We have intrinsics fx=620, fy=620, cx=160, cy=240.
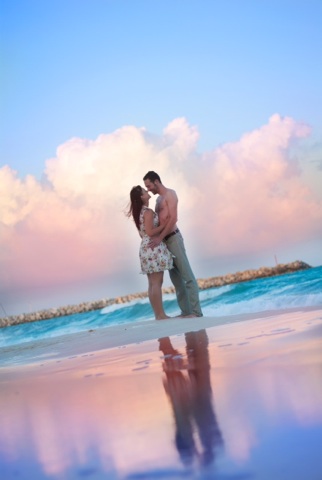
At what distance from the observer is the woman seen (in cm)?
642

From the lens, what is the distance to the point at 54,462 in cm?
95

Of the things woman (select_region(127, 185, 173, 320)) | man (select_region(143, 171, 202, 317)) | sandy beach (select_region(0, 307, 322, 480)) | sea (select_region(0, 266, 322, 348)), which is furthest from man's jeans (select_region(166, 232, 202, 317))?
sandy beach (select_region(0, 307, 322, 480))

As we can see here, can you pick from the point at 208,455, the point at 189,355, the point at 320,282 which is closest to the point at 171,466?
the point at 208,455

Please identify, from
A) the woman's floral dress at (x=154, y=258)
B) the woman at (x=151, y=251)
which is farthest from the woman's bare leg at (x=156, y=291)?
the woman's floral dress at (x=154, y=258)

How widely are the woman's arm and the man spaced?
0.16 ft

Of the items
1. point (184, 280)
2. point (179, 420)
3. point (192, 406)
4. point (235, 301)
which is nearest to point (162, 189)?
point (184, 280)

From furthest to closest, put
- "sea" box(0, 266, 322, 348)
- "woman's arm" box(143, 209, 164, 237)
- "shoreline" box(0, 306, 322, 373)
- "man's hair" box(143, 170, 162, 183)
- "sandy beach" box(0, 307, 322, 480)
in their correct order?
"sea" box(0, 266, 322, 348) → "man's hair" box(143, 170, 162, 183) → "woman's arm" box(143, 209, 164, 237) → "shoreline" box(0, 306, 322, 373) → "sandy beach" box(0, 307, 322, 480)

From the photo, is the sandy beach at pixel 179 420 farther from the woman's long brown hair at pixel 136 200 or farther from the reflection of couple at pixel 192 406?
the woman's long brown hair at pixel 136 200

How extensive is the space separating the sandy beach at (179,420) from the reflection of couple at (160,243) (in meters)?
4.29

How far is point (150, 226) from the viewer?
21.1 ft

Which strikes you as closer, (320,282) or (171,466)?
(171,466)

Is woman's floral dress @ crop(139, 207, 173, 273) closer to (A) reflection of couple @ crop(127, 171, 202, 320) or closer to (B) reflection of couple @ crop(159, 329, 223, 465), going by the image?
(A) reflection of couple @ crop(127, 171, 202, 320)

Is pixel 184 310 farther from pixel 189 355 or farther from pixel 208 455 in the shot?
pixel 208 455

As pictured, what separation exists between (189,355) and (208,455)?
1509mm
